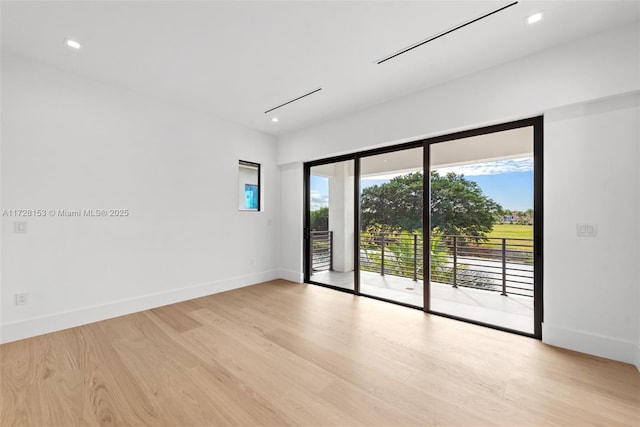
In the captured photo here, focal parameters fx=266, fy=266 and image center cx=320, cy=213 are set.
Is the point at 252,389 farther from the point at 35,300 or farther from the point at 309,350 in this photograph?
the point at 35,300

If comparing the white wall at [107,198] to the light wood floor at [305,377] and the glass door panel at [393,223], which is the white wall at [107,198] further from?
the glass door panel at [393,223]

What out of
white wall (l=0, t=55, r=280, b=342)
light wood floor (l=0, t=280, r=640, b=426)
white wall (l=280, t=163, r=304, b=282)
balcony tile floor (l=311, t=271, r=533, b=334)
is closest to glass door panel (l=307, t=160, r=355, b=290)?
balcony tile floor (l=311, t=271, r=533, b=334)

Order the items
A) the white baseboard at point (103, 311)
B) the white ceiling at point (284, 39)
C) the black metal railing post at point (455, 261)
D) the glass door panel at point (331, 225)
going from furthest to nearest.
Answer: the glass door panel at point (331, 225) → the black metal railing post at point (455, 261) → the white baseboard at point (103, 311) → the white ceiling at point (284, 39)

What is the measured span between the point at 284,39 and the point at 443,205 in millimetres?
2611

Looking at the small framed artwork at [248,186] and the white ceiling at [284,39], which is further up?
the white ceiling at [284,39]

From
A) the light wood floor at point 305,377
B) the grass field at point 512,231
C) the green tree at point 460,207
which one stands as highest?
the green tree at point 460,207

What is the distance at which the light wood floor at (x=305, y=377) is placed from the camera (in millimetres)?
1672

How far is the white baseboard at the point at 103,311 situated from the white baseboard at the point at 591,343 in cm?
416

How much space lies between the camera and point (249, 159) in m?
4.83

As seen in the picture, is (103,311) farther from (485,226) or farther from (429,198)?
(485,226)

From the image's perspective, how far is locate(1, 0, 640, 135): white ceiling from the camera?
2.06 m

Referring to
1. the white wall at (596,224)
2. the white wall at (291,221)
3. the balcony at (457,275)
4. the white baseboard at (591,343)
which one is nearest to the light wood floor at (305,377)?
the white baseboard at (591,343)

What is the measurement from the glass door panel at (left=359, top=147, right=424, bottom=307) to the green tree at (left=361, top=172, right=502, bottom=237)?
14 millimetres

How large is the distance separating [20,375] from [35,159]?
6.78 ft
